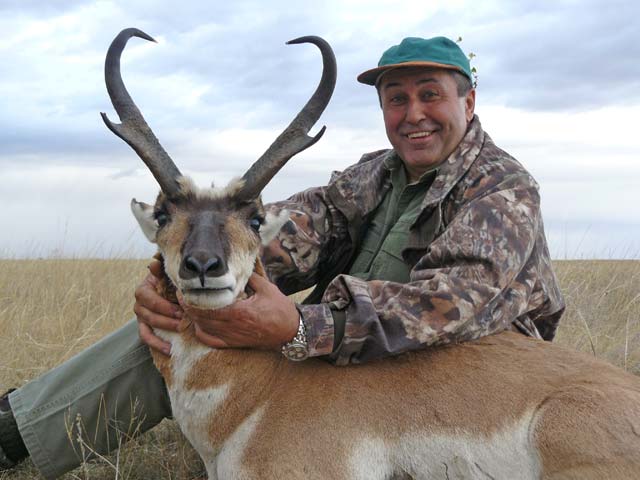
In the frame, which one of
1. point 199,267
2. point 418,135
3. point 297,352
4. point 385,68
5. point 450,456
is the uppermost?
point 385,68

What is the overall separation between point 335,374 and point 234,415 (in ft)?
2.24

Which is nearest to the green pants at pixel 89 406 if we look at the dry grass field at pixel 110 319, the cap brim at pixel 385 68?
the dry grass field at pixel 110 319

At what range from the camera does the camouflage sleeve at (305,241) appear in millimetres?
6250

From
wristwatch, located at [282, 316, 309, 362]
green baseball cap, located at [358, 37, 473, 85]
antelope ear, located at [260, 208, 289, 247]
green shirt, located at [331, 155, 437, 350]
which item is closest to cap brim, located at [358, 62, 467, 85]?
green baseball cap, located at [358, 37, 473, 85]

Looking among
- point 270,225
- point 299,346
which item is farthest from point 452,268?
point 270,225

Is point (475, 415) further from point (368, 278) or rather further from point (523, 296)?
point (368, 278)

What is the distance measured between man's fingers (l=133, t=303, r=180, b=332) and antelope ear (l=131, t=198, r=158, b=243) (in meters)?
0.46

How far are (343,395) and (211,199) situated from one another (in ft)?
4.89

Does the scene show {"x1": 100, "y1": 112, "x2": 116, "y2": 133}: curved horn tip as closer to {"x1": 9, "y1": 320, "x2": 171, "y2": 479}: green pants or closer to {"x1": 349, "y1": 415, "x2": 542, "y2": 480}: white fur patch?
{"x1": 9, "y1": 320, "x2": 171, "y2": 479}: green pants

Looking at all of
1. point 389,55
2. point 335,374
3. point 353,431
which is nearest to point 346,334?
point 335,374

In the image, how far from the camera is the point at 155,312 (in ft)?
15.3

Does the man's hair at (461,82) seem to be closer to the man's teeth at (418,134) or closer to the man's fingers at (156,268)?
the man's teeth at (418,134)

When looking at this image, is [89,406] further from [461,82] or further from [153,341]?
[461,82]

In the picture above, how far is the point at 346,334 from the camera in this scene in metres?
4.46
